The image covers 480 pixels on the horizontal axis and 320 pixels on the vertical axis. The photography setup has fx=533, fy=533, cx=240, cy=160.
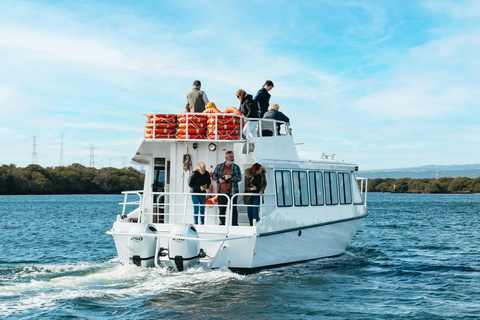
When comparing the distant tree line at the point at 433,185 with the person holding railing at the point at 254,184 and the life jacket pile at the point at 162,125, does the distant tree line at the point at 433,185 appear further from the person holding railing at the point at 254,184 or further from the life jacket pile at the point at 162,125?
the life jacket pile at the point at 162,125

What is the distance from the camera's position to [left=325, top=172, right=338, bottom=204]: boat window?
1593 cm

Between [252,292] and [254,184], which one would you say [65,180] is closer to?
[254,184]

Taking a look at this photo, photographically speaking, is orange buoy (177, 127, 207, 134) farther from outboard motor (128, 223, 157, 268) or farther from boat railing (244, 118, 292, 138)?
outboard motor (128, 223, 157, 268)

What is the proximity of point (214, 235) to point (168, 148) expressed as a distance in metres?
3.51

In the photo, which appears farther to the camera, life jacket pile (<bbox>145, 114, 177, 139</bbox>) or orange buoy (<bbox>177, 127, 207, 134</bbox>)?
life jacket pile (<bbox>145, 114, 177, 139</bbox>)

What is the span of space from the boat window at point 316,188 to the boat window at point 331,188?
399 mm

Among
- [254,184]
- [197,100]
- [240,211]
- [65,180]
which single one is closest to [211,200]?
[254,184]

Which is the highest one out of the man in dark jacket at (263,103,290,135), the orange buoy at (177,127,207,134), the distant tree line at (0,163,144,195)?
the distant tree line at (0,163,144,195)

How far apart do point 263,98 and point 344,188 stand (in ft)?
14.3

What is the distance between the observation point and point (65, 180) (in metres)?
124

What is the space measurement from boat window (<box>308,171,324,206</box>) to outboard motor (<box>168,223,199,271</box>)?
468 centimetres

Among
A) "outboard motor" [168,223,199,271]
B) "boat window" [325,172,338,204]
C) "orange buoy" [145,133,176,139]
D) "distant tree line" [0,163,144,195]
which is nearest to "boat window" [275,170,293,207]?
"boat window" [325,172,338,204]

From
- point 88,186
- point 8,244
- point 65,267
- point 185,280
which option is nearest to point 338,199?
point 185,280

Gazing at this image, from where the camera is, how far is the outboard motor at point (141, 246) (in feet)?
37.8
